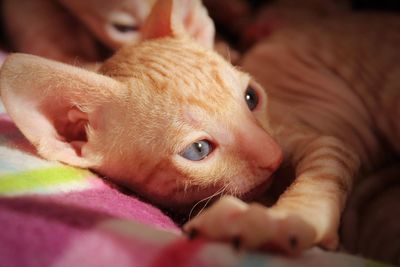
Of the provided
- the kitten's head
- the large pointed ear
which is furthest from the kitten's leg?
the large pointed ear

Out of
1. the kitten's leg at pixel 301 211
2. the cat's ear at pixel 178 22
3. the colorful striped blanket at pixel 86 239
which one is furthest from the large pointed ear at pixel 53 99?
the kitten's leg at pixel 301 211

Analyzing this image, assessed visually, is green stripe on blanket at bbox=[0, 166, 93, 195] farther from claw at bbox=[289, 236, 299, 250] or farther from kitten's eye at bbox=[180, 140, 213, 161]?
claw at bbox=[289, 236, 299, 250]

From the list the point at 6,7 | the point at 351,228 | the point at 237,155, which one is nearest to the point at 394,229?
the point at 351,228

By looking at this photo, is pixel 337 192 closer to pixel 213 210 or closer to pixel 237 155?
pixel 237 155

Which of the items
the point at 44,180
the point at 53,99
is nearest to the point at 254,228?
the point at 44,180

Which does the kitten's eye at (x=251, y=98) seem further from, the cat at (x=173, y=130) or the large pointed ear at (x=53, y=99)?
the large pointed ear at (x=53, y=99)

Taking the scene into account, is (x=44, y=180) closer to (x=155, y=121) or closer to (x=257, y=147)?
(x=155, y=121)
